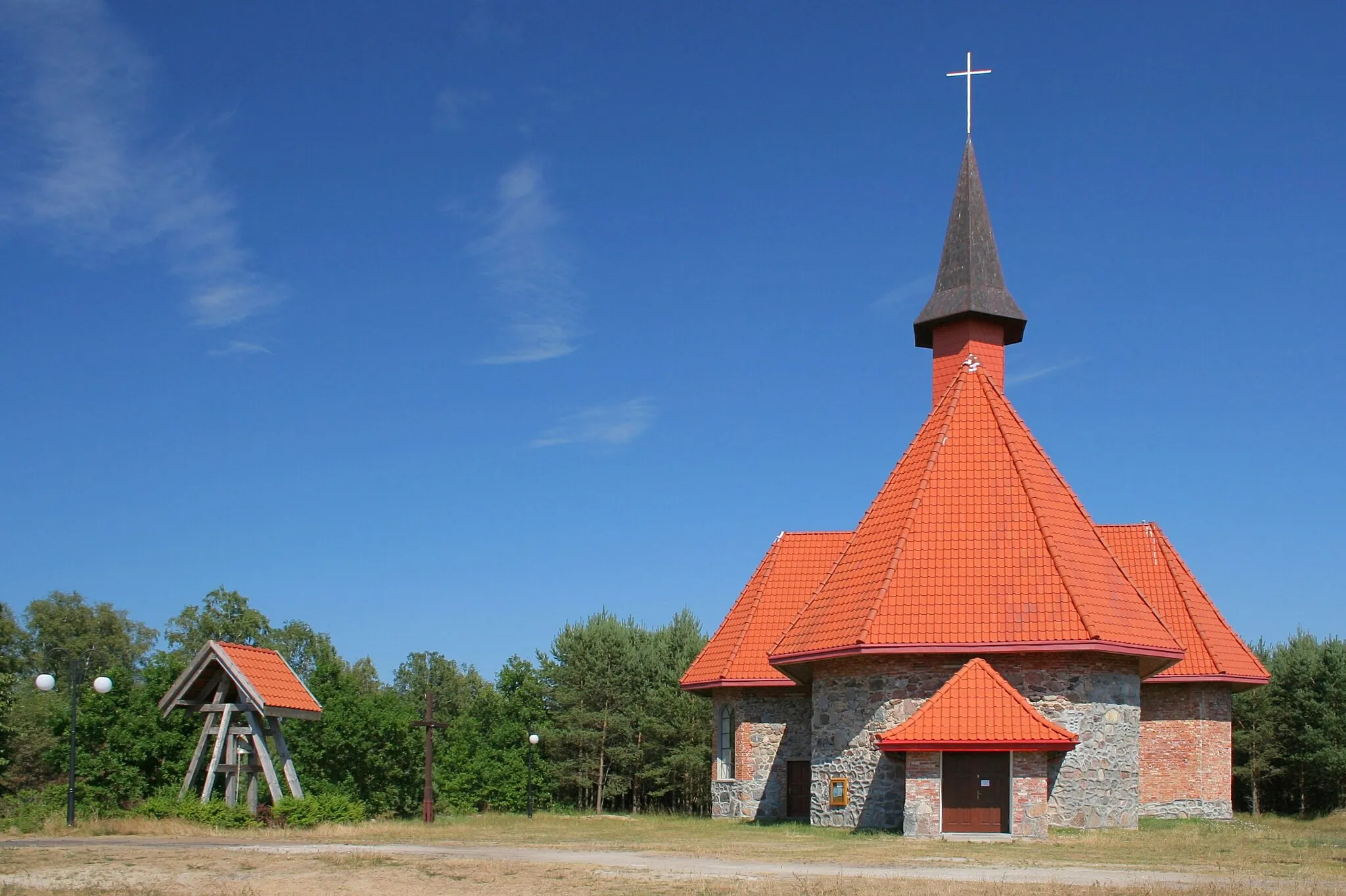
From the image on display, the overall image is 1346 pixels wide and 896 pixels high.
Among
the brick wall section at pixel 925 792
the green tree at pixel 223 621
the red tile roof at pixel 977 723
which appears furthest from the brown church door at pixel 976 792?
the green tree at pixel 223 621

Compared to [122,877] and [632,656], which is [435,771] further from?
[122,877]

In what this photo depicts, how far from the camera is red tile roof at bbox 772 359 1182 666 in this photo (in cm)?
2062

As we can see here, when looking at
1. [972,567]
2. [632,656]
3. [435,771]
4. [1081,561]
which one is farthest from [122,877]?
[632,656]

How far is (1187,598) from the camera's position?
29000mm

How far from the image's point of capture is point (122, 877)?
1293 centimetres

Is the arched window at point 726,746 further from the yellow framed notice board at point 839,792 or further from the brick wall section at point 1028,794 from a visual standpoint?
the brick wall section at point 1028,794

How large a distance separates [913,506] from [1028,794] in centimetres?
568

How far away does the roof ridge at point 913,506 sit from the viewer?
69.6 ft

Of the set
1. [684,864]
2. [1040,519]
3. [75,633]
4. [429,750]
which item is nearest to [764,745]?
[429,750]

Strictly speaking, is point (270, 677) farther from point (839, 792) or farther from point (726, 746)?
point (726, 746)

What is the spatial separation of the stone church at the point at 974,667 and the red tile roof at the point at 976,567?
4 centimetres

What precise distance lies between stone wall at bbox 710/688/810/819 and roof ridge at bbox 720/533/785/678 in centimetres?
62

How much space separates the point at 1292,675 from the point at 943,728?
76.3 feet

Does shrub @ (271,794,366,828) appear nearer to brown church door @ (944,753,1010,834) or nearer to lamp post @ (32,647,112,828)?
lamp post @ (32,647,112,828)
